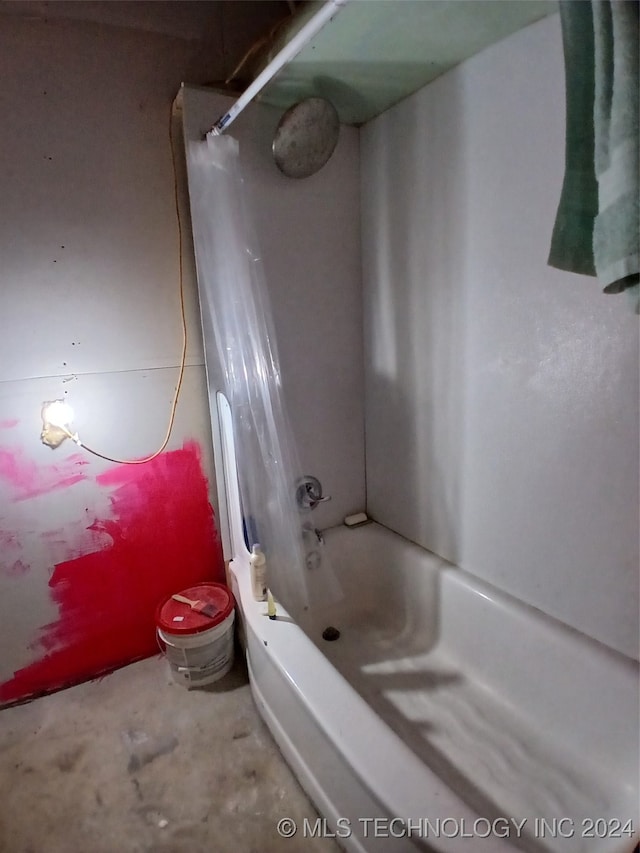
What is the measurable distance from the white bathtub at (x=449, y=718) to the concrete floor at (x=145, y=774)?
9 cm

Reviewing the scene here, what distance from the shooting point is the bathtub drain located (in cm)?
174

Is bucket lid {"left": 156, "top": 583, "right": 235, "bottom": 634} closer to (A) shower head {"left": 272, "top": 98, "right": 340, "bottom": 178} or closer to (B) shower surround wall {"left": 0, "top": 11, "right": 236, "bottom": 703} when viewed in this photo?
(B) shower surround wall {"left": 0, "top": 11, "right": 236, "bottom": 703}

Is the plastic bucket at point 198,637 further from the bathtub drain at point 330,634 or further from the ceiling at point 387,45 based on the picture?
the ceiling at point 387,45

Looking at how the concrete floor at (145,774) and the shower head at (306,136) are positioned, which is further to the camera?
the shower head at (306,136)

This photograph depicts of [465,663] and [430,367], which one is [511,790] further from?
[430,367]

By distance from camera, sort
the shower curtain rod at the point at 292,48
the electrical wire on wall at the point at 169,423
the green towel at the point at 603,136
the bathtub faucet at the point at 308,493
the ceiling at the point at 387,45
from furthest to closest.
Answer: the bathtub faucet at the point at 308,493 → the electrical wire on wall at the point at 169,423 → the ceiling at the point at 387,45 → the shower curtain rod at the point at 292,48 → the green towel at the point at 603,136

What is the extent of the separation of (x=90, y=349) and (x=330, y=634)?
4.14 feet

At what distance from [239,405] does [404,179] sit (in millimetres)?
901

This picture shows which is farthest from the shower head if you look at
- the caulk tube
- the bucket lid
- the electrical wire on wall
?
the bucket lid

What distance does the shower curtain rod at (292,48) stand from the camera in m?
0.91

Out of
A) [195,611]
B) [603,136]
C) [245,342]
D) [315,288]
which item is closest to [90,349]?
[245,342]

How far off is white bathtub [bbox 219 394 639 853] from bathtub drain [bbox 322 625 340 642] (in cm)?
2

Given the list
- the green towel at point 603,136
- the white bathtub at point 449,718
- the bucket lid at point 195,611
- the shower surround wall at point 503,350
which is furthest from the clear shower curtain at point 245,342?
the green towel at point 603,136

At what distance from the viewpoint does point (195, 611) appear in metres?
1.63
